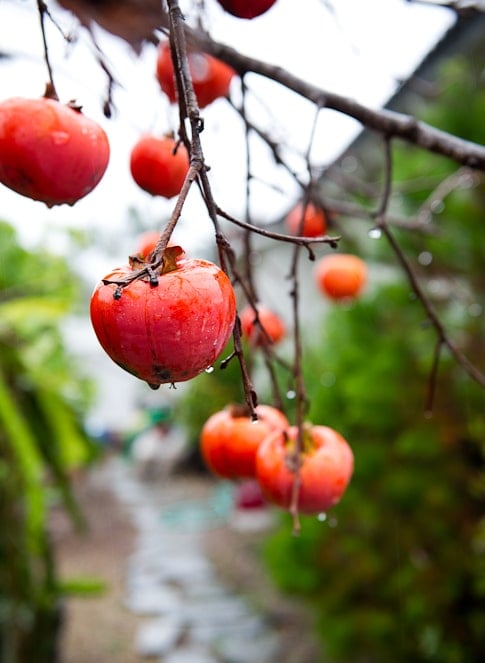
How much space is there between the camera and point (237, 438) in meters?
0.80

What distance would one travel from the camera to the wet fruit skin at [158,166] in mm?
742

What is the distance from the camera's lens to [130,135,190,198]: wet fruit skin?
742mm

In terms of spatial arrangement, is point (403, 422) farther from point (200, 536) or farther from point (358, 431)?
point (200, 536)

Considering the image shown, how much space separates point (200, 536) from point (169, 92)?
5424 mm

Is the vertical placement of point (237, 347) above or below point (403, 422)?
below

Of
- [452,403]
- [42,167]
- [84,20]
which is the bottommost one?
[42,167]

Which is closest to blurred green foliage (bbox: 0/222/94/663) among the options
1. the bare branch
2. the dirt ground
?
the dirt ground

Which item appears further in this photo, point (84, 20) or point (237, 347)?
point (84, 20)

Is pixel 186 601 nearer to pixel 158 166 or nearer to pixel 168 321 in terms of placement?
pixel 158 166

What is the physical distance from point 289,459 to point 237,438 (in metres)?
0.12

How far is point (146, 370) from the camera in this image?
42 centimetres

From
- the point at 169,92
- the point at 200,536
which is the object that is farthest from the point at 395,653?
the point at 200,536

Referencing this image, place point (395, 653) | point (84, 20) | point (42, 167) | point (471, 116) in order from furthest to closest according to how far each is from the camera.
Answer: point (395, 653) → point (471, 116) → point (84, 20) → point (42, 167)

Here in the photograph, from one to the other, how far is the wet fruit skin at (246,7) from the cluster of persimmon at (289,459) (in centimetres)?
40
